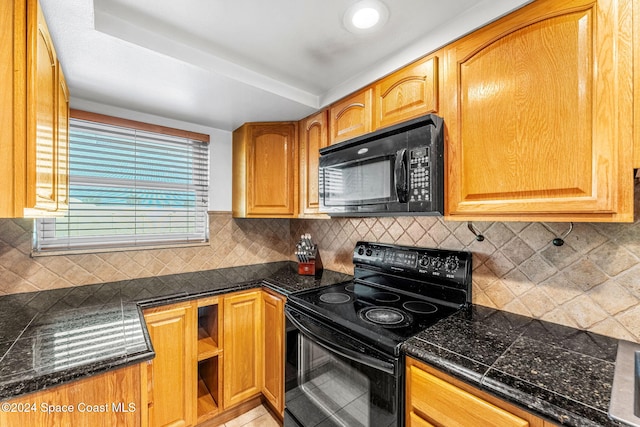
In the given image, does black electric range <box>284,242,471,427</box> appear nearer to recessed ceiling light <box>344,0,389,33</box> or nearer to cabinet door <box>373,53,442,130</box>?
cabinet door <box>373,53,442,130</box>

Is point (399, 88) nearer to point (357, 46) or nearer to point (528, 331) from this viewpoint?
point (357, 46)

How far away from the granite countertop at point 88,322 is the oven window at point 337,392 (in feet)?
1.51

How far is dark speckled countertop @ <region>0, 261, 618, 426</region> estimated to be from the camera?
0.78m

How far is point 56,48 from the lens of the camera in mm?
1224

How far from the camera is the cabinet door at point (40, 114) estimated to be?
922mm

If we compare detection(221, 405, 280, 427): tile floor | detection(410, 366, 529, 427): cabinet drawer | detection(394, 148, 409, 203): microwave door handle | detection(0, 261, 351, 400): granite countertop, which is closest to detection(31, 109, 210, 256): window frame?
detection(0, 261, 351, 400): granite countertop

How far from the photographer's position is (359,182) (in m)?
1.57

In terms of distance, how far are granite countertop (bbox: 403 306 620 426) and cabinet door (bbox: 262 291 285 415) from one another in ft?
3.21

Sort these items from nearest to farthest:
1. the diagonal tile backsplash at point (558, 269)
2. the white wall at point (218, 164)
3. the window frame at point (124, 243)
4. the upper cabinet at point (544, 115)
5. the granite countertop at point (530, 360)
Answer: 1. the granite countertop at point (530, 360)
2. the upper cabinet at point (544, 115)
3. the diagonal tile backsplash at point (558, 269)
4. the window frame at point (124, 243)
5. the white wall at point (218, 164)

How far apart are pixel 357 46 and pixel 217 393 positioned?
2.25 m

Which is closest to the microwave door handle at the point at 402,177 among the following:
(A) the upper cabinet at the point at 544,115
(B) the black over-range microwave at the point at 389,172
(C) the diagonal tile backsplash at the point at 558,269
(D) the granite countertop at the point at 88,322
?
(B) the black over-range microwave at the point at 389,172

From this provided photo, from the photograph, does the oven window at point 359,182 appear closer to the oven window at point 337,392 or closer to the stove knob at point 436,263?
the stove knob at point 436,263

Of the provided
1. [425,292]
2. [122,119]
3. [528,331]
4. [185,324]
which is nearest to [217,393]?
[185,324]

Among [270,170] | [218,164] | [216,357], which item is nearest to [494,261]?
[270,170]
